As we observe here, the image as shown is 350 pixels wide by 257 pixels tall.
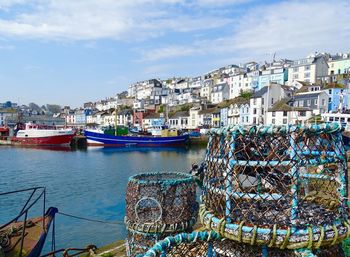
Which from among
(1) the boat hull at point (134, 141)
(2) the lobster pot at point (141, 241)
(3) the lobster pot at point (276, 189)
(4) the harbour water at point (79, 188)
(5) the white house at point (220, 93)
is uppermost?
(5) the white house at point (220, 93)

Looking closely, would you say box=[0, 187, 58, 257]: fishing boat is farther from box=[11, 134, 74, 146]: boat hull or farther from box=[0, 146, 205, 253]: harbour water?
box=[11, 134, 74, 146]: boat hull

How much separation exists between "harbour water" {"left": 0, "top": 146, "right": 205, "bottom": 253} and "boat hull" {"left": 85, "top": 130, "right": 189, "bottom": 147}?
14839 millimetres

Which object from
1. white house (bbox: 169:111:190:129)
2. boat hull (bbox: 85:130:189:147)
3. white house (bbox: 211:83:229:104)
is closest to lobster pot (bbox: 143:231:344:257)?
boat hull (bbox: 85:130:189:147)

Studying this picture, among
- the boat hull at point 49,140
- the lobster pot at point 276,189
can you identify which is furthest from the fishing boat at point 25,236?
the boat hull at point 49,140

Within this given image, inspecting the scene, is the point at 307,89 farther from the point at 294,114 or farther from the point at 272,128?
the point at 272,128

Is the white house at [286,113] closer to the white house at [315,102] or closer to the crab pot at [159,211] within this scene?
the white house at [315,102]

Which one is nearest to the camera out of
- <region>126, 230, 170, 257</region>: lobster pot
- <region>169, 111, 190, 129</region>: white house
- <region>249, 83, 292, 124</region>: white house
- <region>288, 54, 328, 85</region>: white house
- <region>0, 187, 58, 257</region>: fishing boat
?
<region>126, 230, 170, 257</region>: lobster pot

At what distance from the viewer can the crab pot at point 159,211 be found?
5.08 m

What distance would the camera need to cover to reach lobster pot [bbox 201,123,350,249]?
2.54 metres

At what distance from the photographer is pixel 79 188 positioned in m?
18.7

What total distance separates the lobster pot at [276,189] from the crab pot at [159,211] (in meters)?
2.25

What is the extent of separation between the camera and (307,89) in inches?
1954

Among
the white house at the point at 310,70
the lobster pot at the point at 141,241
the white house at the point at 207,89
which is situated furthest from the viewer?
the white house at the point at 207,89

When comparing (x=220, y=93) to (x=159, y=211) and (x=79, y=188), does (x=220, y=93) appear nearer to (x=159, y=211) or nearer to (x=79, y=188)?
(x=79, y=188)
